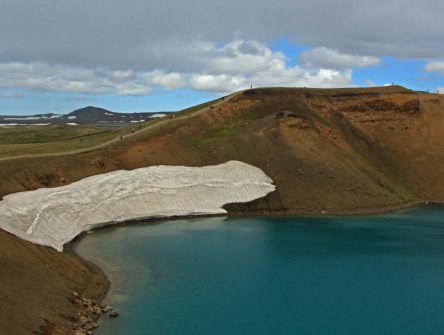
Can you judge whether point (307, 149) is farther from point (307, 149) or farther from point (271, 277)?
point (271, 277)

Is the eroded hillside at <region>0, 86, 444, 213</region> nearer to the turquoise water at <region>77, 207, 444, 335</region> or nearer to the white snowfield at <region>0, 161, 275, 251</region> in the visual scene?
the white snowfield at <region>0, 161, 275, 251</region>

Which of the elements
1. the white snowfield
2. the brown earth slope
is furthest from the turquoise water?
the brown earth slope

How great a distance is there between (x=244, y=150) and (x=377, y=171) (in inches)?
1147

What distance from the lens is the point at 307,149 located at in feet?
311

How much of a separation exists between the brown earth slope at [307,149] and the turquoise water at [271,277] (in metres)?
11.6

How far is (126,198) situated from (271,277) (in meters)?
29.4

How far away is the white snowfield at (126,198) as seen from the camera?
51.3 meters

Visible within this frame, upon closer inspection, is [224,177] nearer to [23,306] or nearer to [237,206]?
[237,206]

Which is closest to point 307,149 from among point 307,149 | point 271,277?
point 307,149

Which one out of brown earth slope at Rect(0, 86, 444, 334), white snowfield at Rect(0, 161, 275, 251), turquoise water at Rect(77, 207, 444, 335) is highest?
brown earth slope at Rect(0, 86, 444, 334)

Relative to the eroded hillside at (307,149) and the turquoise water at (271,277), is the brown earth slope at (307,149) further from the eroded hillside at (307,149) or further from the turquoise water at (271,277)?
the turquoise water at (271,277)

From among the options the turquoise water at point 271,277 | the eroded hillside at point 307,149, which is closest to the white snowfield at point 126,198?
the turquoise water at point 271,277

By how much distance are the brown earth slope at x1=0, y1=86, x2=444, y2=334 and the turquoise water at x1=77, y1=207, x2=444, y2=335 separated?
1158 centimetres

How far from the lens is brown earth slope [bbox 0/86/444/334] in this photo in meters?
78.2
